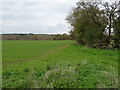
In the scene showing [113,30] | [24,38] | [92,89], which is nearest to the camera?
[92,89]

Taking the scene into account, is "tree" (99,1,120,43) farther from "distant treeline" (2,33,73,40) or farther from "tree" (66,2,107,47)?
"distant treeline" (2,33,73,40)

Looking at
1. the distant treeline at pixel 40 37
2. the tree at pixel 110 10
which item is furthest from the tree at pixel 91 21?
the distant treeline at pixel 40 37

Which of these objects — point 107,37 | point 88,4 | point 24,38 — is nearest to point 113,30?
point 107,37

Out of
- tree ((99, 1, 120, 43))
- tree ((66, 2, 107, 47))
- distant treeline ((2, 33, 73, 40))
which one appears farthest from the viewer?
distant treeline ((2, 33, 73, 40))

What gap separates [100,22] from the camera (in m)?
13.3

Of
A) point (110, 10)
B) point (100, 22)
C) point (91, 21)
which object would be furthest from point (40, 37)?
point (110, 10)

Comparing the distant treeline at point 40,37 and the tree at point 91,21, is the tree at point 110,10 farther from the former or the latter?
the distant treeline at point 40,37

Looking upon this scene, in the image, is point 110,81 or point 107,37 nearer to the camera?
point 110,81

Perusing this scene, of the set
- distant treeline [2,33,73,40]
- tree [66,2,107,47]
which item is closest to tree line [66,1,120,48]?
tree [66,2,107,47]

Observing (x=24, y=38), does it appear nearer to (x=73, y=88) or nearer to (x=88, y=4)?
(x=88, y=4)

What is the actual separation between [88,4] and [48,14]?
3679mm

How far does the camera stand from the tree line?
12.7m

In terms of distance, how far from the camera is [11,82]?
340 centimetres

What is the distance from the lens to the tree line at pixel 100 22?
12.7 metres
